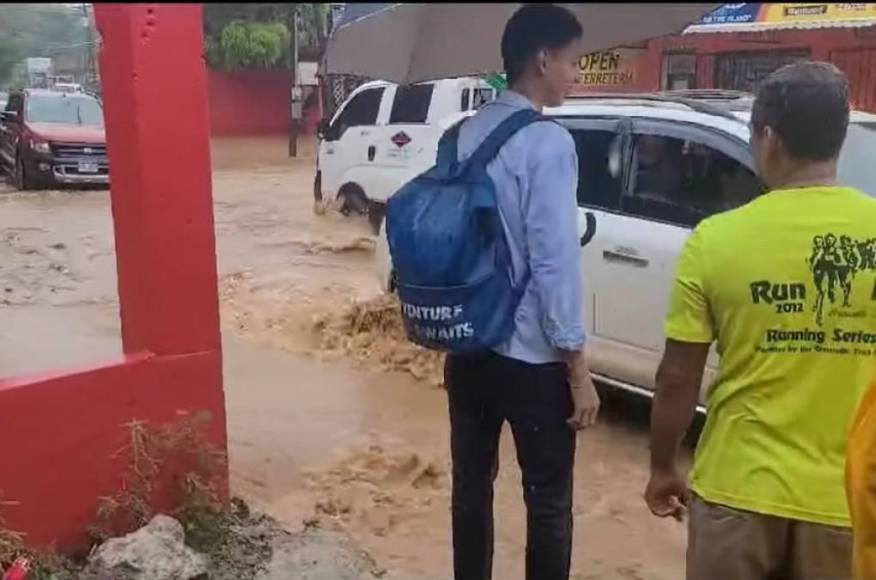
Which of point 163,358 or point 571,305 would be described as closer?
point 571,305

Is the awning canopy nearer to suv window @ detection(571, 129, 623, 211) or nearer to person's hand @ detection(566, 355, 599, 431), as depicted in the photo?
suv window @ detection(571, 129, 623, 211)

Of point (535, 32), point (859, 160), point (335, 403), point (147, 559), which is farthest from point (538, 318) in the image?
point (335, 403)

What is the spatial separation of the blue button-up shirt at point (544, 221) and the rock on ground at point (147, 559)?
1481mm

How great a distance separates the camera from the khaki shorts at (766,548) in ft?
7.49

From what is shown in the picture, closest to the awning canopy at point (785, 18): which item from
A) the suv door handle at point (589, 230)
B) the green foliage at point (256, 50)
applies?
the suv door handle at point (589, 230)

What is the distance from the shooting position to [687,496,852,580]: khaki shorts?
2.28 metres

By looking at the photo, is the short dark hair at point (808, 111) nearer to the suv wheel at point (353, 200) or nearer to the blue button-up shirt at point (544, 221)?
the blue button-up shirt at point (544, 221)

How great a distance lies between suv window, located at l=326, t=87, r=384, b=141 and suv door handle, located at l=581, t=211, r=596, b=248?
8.05m

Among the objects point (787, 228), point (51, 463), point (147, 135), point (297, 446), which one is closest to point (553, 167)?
point (787, 228)

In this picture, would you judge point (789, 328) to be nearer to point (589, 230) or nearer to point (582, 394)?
point (582, 394)

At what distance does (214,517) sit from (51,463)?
63 cm

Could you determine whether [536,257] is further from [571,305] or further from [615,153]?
[615,153]

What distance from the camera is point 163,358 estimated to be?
3.91 m

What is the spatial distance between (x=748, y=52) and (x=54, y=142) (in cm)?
1089
